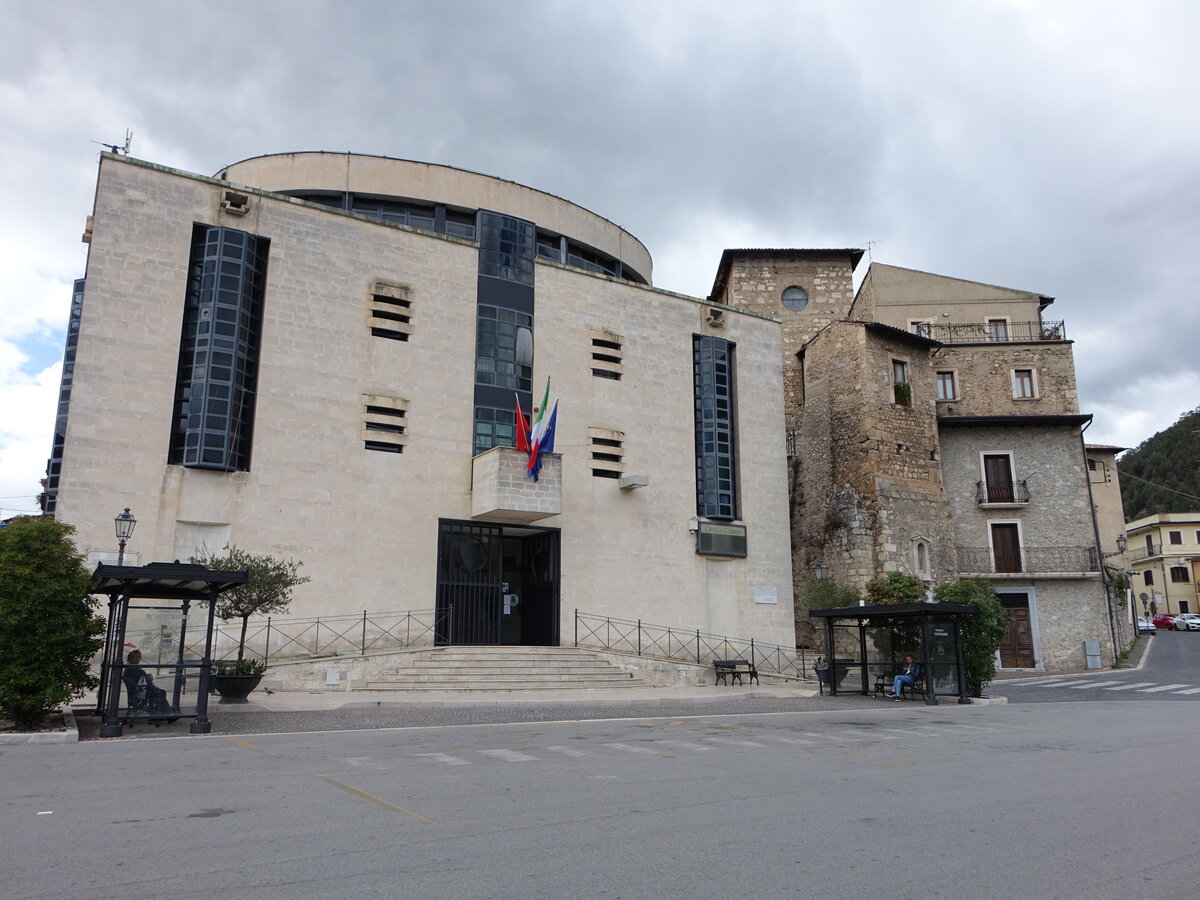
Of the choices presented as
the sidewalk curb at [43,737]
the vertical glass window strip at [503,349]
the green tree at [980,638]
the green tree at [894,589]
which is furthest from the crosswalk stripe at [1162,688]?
the sidewalk curb at [43,737]

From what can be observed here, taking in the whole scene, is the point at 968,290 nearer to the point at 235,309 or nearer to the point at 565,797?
the point at 235,309

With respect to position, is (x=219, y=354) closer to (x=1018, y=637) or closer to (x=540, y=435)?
(x=540, y=435)

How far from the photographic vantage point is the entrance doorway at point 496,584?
24078 millimetres

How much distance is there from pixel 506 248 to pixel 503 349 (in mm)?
3552

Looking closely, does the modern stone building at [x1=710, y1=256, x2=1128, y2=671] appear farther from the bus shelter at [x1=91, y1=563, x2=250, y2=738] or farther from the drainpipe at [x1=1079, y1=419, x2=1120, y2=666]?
the bus shelter at [x1=91, y1=563, x2=250, y2=738]

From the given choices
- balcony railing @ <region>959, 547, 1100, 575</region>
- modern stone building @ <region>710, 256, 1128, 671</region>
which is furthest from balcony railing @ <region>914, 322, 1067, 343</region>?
balcony railing @ <region>959, 547, 1100, 575</region>

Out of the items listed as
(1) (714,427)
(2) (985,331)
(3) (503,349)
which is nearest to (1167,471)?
(2) (985,331)

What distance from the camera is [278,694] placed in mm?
18406

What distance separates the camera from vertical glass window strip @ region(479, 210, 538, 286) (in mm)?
26703

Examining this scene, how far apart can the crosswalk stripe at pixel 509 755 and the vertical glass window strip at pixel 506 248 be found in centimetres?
1859

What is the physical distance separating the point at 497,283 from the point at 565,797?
2111 cm

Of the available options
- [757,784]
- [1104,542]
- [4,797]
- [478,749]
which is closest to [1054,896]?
[757,784]

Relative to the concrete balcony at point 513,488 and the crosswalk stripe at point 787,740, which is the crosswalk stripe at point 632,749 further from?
the concrete balcony at point 513,488

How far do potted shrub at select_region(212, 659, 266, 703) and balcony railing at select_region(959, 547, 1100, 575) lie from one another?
26342 mm
